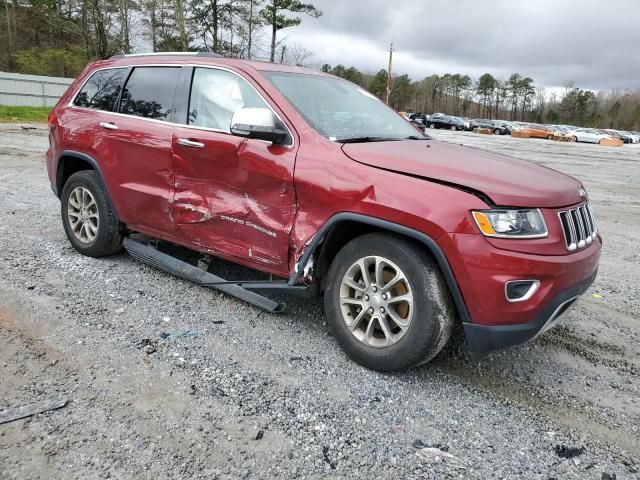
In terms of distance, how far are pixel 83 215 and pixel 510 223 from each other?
3923mm

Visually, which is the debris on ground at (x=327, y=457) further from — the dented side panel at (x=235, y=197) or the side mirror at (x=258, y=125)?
the side mirror at (x=258, y=125)

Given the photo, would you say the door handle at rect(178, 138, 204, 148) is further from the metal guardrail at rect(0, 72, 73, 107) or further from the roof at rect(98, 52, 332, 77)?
the metal guardrail at rect(0, 72, 73, 107)

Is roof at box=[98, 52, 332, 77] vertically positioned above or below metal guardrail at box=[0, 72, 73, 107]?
below

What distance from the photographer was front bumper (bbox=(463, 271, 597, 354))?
2766 millimetres

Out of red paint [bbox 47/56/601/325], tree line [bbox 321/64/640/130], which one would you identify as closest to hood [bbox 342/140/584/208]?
red paint [bbox 47/56/601/325]

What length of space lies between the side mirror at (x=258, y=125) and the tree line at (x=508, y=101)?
3624 inches

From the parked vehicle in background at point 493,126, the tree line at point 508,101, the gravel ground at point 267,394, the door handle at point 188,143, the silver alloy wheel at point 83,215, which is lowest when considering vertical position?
the gravel ground at point 267,394

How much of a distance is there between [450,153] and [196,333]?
6.98 ft

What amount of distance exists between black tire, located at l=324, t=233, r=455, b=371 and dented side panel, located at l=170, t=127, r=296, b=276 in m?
0.54

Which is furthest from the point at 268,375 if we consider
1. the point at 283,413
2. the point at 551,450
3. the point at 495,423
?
the point at 551,450

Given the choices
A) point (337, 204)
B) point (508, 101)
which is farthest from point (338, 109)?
point (508, 101)

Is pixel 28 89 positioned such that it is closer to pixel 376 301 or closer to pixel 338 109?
pixel 338 109

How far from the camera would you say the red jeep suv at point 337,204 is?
108 inches

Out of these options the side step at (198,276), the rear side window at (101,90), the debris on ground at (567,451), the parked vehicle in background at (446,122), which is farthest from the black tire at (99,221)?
the parked vehicle in background at (446,122)
